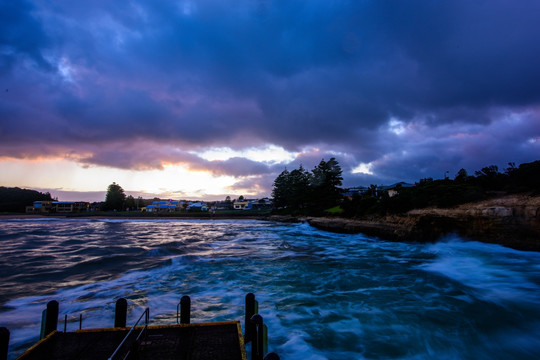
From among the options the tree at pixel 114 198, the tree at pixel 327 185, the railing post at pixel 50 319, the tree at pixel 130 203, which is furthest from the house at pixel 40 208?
the railing post at pixel 50 319

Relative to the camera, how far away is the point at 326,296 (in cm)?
856

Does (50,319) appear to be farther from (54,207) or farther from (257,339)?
(54,207)

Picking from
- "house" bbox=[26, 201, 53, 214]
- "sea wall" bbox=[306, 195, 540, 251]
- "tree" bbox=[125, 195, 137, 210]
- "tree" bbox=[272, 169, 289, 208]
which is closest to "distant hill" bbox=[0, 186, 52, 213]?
"house" bbox=[26, 201, 53, 214]

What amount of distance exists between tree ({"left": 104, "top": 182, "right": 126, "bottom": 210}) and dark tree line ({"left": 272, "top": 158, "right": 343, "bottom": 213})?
7230cm

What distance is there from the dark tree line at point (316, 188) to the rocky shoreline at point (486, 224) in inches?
1303

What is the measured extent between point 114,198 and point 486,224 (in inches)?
4653

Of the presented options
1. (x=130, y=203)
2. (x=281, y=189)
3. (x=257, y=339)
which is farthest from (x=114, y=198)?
(x=257, y=339)

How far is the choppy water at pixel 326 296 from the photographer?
5758mm

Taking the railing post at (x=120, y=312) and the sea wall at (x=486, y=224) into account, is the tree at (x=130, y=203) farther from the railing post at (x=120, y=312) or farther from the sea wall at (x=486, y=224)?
the railing post at (x=120, y=312)

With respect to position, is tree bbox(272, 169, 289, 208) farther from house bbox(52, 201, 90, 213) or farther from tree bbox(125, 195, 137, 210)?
house bbox(52, 201, 90, 213)

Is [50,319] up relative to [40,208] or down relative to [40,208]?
down

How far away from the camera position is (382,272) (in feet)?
38.9

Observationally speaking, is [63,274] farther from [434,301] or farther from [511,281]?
[511,281]

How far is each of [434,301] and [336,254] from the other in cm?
885
